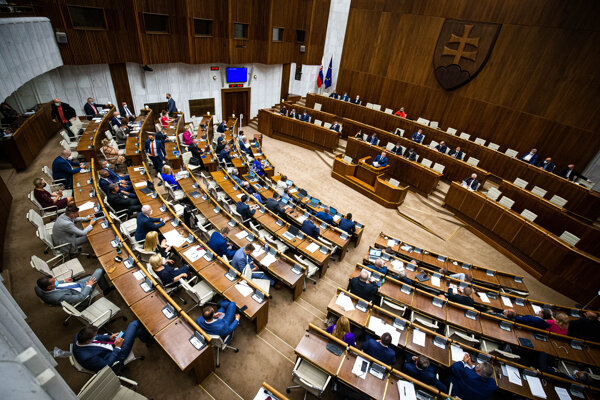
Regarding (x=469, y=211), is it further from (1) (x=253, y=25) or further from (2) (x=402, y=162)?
(1) (x=253, y=25)

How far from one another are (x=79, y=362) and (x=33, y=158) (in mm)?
8613

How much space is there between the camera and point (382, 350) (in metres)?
4.41

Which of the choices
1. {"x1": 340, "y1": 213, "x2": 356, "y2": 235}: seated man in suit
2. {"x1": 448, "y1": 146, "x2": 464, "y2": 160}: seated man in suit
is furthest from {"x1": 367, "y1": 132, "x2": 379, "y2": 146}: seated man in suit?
{"x1": 340, "y1": 213, "x2": 356, "y2": 235}: seated man in suit

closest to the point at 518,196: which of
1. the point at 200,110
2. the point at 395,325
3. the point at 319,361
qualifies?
the point at 395,325

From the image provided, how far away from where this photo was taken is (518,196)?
30.3 feet

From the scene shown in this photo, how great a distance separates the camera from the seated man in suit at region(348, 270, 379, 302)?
5.43 meters

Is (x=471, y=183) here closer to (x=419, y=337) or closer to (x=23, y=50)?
(x=419, y=337)

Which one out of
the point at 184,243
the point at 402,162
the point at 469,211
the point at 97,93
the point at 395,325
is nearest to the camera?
the point at 395,325

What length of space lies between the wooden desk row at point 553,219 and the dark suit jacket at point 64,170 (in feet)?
45.9

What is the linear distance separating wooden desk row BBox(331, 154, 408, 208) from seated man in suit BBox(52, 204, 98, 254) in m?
9.06

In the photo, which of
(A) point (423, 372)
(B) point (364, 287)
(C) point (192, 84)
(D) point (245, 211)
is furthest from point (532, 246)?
(C) point (192, 84)

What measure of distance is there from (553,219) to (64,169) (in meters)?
14.8

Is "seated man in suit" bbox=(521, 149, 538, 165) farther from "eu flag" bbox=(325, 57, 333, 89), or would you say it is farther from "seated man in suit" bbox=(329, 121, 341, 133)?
"eu flag" bbox=(325, 57, 333, 89)

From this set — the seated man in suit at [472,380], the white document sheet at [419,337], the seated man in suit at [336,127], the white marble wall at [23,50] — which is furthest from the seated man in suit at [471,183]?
the white marble wall at [23,50]
